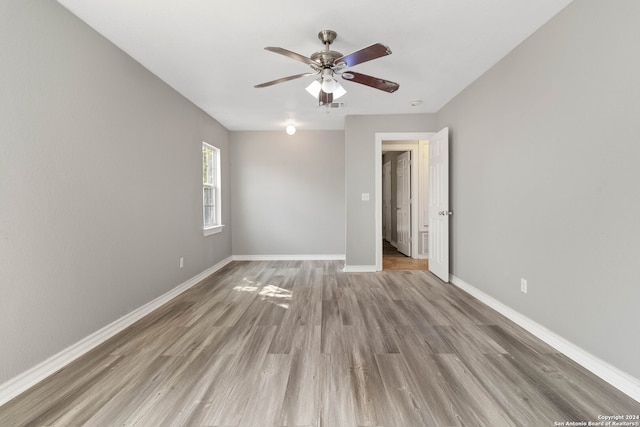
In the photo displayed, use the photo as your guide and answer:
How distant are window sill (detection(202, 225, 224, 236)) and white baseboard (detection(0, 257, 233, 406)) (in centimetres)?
125

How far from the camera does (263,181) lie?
546 cm

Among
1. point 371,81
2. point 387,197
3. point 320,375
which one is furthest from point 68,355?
point 387,197

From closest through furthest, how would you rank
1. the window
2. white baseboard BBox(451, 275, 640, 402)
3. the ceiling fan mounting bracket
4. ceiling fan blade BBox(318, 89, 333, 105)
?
1. white baseboard BBox(451, 275, 640, 402)
2. the ceiling fan mounting bracket
3. ceiling fan blade BBox(318, 89, 333, 105)
4. the window

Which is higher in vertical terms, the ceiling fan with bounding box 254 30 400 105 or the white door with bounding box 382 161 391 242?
the ceiling fan with bounding box 254 30 400 105

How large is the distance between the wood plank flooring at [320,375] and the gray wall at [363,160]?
180 centimetres

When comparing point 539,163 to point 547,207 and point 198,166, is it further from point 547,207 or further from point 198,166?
point 198,166

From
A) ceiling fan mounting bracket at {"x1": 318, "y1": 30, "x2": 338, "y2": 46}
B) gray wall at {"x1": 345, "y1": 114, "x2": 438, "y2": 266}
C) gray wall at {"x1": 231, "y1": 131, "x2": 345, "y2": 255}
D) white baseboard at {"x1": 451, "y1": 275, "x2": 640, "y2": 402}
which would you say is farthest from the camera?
gray wall at {"x1": 231, "y1": 131, "x2": 345, "y2": 255}

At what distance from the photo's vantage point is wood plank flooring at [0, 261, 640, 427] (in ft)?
4.70

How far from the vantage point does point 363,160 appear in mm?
4477

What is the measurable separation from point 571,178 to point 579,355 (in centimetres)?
123

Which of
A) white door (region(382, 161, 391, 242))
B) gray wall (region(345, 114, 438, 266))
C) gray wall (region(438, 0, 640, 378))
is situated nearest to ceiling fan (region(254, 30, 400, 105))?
gray wall (region(438, 0, 640, 378))

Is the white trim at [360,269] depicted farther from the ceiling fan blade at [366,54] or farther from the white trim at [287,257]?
the ceiling fan blade at [366,54]

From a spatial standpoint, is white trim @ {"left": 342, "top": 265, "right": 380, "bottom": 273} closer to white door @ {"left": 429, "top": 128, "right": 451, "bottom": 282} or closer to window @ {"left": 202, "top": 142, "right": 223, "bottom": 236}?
white door @ {"left": 429, "top": 128, "right": 451, "bottom": 282}

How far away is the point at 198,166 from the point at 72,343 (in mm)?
2642
